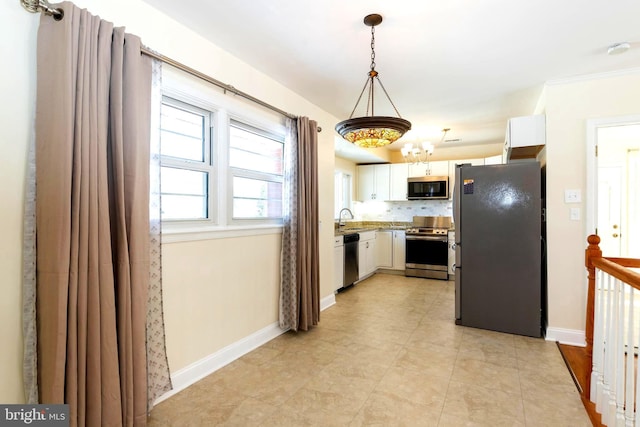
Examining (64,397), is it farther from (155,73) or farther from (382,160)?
(382,160)

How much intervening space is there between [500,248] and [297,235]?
2104 mm

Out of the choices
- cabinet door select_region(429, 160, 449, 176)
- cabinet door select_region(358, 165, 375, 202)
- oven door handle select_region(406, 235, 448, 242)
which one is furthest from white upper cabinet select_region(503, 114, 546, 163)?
cabinet door select_region(358, 165, 375, 202)

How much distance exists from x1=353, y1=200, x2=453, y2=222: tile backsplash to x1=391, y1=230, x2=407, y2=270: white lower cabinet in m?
0.69

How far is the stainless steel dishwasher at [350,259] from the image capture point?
4805 millimetres

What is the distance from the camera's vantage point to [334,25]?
2145 mm

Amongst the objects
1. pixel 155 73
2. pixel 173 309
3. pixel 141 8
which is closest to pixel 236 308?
pixel 173 309

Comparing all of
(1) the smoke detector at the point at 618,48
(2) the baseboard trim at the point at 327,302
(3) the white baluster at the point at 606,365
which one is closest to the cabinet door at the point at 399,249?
(2) the baseboard trim at the point at 327,302

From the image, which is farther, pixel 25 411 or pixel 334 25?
pixel 334 25

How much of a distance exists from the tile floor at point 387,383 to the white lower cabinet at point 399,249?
2.58 meters

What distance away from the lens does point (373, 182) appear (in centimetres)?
656

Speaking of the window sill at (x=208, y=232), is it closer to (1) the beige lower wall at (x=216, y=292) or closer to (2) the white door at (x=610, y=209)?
(1) the beige lower wall at (x=216, y=292)

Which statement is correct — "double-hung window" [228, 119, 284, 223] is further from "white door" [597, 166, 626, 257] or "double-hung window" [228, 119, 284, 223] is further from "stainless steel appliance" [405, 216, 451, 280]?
"white door" [597, 166, 626, 257]

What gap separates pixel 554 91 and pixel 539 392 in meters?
2.67

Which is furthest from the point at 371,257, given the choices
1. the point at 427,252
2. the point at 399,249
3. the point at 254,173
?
the point at 254,173
